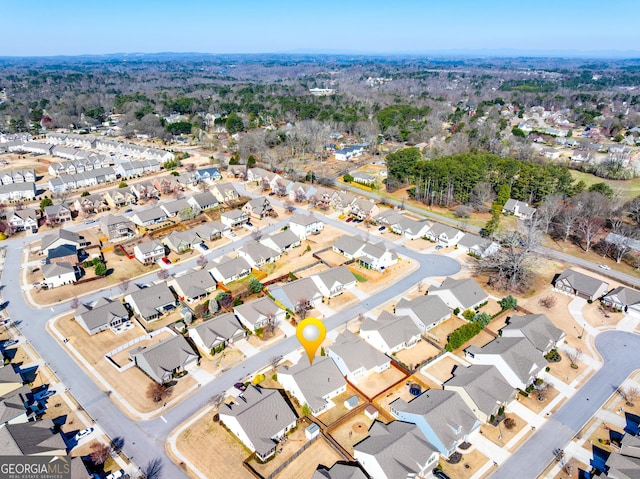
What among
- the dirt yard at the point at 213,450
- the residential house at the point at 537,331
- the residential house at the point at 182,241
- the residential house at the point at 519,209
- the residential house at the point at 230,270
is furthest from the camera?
the residential house at the point at 519,209

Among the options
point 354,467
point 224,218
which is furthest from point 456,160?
point 354,467

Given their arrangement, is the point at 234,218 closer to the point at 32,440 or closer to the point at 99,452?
the point at 99,452

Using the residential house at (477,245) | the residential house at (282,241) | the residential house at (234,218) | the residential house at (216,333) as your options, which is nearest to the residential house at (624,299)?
the residential house at (477,245)

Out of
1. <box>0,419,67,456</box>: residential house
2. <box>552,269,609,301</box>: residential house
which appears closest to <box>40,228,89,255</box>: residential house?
<box>0,419,67,456</box>: residential house

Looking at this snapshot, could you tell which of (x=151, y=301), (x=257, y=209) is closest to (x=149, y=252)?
(x=151, y=301)

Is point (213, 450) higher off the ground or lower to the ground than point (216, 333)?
lower

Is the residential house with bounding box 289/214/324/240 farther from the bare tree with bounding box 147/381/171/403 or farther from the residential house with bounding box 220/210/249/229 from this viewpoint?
the bare tree with bounding box 147/381/171/403

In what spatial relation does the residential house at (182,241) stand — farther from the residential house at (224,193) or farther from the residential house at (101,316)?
the residential house at (224,193)
